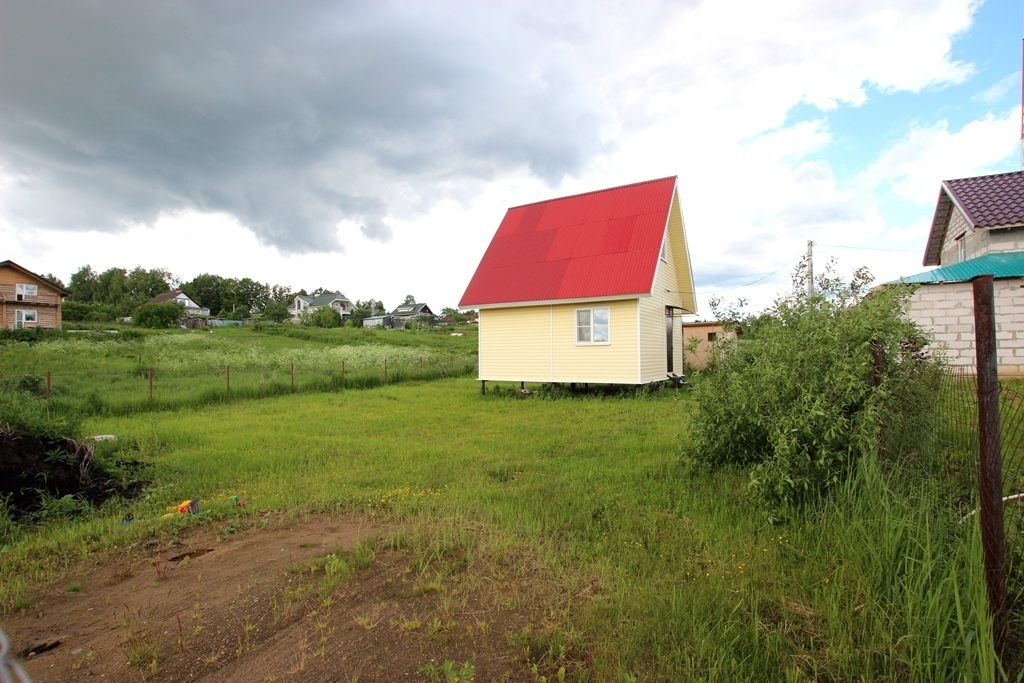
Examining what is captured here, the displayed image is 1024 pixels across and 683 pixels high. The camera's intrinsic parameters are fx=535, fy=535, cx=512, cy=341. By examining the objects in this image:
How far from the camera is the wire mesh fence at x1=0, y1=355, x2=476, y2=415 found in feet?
40.7

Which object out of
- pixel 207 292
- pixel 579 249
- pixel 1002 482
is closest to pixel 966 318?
pixel 579 249

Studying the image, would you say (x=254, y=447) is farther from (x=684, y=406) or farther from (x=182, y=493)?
(x=684, y=406)

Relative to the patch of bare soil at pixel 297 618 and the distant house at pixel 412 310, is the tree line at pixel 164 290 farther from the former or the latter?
the patch of bare soil at pixel 297 618

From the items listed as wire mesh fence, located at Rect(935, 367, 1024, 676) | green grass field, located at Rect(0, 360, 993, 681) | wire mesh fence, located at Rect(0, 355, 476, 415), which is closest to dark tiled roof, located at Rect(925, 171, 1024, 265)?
wire mesh fence, located at Rect(935, 367, 1024, 676)

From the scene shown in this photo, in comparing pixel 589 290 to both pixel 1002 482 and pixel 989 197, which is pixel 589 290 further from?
pixel 989 197

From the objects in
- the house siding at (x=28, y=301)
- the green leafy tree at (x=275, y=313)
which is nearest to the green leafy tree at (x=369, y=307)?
the green leafy tree at (x=275, y=313)

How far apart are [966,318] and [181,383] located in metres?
21.6

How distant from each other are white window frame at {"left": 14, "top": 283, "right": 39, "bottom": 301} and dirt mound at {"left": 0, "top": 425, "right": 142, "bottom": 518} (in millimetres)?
41258

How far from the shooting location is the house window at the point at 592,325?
14.6m

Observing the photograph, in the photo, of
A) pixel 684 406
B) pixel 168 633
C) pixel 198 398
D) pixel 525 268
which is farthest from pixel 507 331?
pixel 168 633

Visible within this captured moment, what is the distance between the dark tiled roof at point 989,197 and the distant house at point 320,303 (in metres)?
89.9

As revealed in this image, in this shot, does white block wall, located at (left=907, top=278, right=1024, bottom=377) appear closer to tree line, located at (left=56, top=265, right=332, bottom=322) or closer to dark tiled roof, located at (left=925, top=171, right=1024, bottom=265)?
dark tiled roof, located at (left=925, top=171, right=1024, bottom=265)

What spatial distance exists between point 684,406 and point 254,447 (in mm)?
6942

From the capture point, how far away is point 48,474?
607cm
